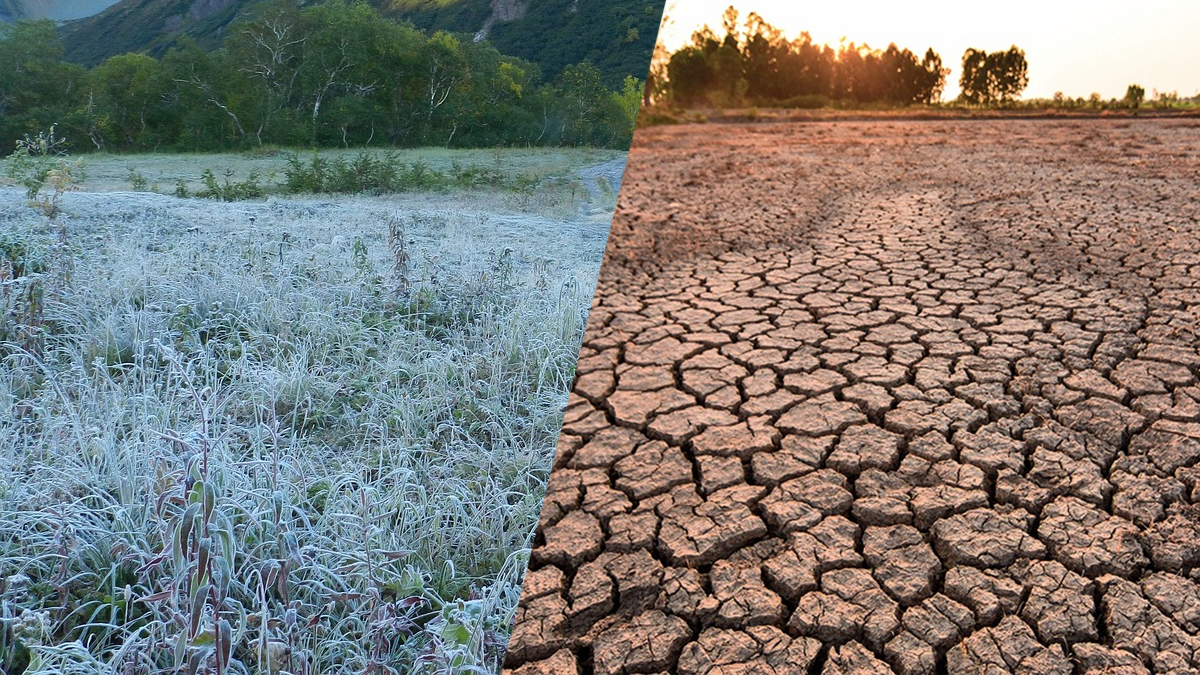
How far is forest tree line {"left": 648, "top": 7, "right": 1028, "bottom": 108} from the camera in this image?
50.1 feet

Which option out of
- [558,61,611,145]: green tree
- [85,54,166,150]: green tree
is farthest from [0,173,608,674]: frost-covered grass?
[558,61,611,145]: green tree

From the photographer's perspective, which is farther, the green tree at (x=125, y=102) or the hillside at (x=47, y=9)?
the green tree at (x=125, y=102)

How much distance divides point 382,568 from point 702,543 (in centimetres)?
69

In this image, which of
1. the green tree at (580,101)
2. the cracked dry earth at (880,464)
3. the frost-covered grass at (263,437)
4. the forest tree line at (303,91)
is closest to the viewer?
the frost-covered grass at (263,437)

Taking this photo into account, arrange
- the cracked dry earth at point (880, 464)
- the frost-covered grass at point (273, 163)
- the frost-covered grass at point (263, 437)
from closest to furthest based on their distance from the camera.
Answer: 1. the frost-covered grass at point (263, 437)
2. the cracked dry earth at point (880, 464)
3. the frost-covered grass at point (273, 163)

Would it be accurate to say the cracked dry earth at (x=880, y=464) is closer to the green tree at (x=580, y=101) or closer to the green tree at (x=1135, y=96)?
the green tree at (x=580, y=101)

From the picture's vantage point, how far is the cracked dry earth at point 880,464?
5.04ft

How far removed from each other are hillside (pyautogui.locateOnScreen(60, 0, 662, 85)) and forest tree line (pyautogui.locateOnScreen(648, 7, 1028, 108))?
30.7 feet

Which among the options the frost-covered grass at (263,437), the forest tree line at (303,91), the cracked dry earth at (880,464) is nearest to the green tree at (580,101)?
the forest tree line at (303,91)

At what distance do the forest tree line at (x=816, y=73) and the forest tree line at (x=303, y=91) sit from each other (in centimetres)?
1006

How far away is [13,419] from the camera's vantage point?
6.15 feet

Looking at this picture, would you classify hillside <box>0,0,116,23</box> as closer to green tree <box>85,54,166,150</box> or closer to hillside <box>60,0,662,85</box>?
hillside <box>60,0,662,85</box>

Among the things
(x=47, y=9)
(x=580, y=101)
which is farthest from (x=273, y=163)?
(x=580, y=101)

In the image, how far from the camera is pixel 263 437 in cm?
189
